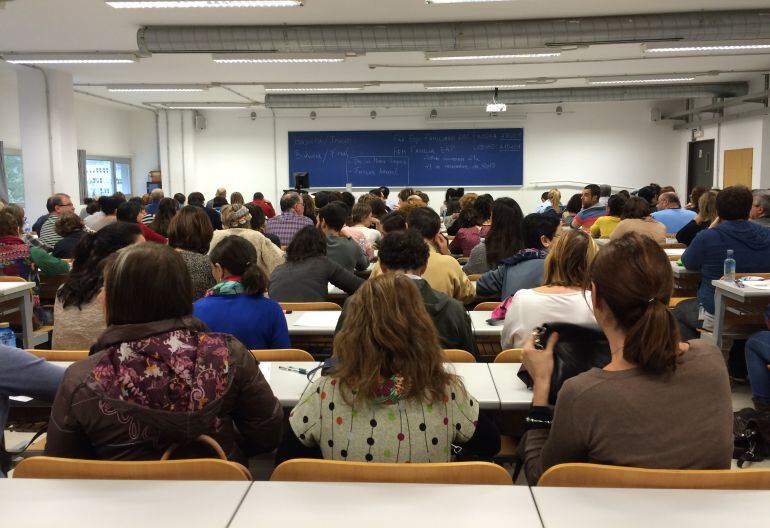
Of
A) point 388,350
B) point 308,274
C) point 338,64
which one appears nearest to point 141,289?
point 388,350

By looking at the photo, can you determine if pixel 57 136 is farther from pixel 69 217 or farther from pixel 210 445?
pixel 210 445

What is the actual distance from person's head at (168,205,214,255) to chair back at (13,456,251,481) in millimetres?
2708

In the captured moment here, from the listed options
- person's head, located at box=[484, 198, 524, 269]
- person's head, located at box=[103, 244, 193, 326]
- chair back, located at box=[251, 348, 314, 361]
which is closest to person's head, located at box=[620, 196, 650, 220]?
person's head, located at box=[484, 198, 524, 269]

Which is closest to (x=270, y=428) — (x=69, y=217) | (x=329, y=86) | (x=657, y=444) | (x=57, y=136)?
(x=657, y=444)

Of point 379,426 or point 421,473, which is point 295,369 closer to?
point 379,426

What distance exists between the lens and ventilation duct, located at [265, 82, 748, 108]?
498 inches

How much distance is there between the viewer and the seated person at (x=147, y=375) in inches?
67.5

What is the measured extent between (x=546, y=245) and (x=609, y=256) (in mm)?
2430

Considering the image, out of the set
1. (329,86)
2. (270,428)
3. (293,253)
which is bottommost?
(270,428)

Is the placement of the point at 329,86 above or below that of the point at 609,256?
above

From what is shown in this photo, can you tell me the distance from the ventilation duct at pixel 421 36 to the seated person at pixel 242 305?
5313 mm

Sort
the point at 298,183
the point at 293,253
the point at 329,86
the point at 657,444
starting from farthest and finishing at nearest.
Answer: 1. the point at 298,183
2. the point at 329,86
3. the point at 293,253
4. the point at 657,444

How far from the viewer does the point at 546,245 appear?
13.5 feet

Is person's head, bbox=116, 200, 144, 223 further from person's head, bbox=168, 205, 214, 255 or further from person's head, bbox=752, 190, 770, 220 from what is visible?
person's head, bbox=752, 190, 770, 220
